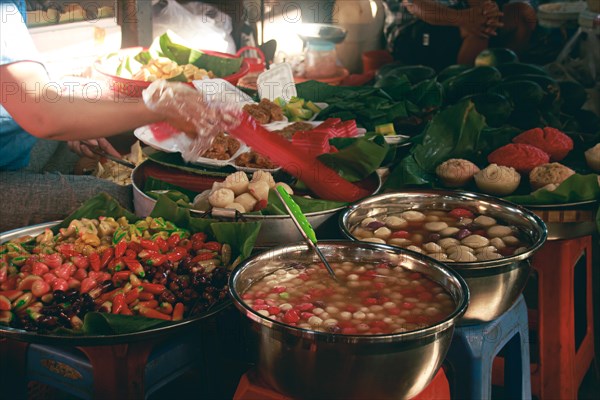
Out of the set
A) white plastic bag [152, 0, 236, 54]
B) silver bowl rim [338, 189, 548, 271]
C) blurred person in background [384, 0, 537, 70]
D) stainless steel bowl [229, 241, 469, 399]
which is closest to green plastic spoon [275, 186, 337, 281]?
silver bowl rim [338, 189, 548, 271]

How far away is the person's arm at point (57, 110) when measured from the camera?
79.7 inches

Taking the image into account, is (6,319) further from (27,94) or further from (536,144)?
(536,144)

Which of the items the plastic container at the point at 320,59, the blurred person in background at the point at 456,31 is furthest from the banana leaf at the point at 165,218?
the blurred person in background at the point at 456,31

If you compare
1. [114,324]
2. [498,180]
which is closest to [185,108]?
[114,324]

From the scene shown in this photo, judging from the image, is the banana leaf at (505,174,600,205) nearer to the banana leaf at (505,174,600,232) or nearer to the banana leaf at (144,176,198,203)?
the banana leaf at (505,174,600,232)

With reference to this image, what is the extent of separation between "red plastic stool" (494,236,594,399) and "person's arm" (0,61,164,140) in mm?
1408

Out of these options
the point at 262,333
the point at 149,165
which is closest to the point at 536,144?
the point at 149,165

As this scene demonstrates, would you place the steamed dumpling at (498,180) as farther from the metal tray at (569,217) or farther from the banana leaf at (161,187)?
the banana leaf at (161,187)

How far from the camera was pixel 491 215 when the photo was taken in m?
2.15

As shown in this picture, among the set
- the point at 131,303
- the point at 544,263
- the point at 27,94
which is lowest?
the point at 544,263

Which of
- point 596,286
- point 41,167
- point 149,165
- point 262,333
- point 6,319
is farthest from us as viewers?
point 596,286

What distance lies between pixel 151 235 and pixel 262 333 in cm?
67

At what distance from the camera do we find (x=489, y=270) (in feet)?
5.61

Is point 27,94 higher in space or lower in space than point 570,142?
higher
